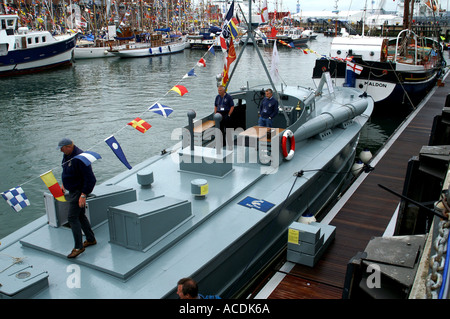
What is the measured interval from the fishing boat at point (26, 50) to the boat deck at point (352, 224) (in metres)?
30.4

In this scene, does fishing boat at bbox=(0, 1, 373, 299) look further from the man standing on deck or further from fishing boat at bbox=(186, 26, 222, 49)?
fishing boat at bbox=(186, 26, 222, 49)

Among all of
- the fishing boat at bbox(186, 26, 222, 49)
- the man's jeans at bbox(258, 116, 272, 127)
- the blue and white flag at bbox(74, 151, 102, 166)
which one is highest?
the fishing boat at bbox(186, 26, 222, 49)

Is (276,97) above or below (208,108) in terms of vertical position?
above

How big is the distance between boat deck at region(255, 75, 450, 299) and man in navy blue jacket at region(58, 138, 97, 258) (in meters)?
2.80

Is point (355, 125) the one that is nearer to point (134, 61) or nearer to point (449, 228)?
point (449, 228)

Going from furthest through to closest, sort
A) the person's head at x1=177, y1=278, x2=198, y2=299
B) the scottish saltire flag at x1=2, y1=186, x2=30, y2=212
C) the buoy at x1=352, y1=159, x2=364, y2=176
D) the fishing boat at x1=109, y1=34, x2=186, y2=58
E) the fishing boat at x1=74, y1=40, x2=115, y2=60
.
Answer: the fishing boat at x1=109, y1=34, x2=186, y2=58 < the fishing boat at x1=74, y1=40, x2=115, y2=60 < the buoy at x1=352, y1=159, x2=364, y2=176 < the scottish saltire flag at x1=2, y1=186, x2=30, y2=212 < the person's head at x1=177, y1=278, x2=198, y2=299

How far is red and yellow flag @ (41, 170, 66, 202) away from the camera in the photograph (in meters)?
5.49

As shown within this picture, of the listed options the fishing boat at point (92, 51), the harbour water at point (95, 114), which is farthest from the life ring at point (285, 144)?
the fishing boat at point (92, 51)

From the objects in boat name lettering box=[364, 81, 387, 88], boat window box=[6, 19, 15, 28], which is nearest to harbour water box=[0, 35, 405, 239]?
boat name lettering box=[364, 81, 387, 88]

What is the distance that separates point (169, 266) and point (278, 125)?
641 cm

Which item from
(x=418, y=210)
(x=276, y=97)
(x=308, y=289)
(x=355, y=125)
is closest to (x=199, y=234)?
(x=308, y=289)

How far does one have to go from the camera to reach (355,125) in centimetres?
1201

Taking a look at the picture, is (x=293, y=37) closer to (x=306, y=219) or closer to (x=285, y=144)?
(x=285, y=144)

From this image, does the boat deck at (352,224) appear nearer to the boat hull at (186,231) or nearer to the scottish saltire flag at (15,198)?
the boat hull at (186,231)
